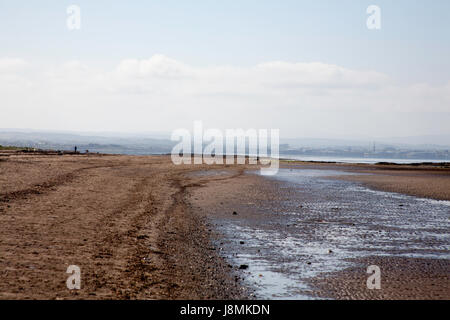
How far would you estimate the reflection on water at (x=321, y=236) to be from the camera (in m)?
11.2

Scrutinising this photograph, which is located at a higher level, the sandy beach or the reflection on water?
the sandy beach

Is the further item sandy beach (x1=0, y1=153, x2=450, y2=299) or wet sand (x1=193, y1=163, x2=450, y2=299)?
wet sand (x1=193, y1=163, x2=450, y2=299)

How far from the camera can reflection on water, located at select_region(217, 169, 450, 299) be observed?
36.7ft

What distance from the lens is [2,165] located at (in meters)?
30.6

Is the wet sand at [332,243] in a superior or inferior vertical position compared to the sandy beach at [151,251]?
inferior

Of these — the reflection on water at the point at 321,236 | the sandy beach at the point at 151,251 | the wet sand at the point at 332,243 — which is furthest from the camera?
the reflection on water at the point at 321,236

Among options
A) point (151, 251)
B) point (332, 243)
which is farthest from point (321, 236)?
point (151, 251)

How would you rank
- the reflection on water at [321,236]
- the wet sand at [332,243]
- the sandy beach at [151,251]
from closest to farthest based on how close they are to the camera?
the sandy beach at [151,251], the wet sand at [332,243], the reflection on water at [321,236]

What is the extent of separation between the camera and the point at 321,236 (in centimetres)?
1580

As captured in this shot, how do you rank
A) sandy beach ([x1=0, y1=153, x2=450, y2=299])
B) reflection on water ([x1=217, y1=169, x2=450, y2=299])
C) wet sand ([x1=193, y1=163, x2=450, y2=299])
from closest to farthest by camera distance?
1. sandy beach ([x1=0, y1=153, x2=450, y2=299])
2. wet sand ([x1=193, y1=163, x2=450, y2=299])
3. reflection on water ([x1=217, y1=169, x2=450, y2=299])

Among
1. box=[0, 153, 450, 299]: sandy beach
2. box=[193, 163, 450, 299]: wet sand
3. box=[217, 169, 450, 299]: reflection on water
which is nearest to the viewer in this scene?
box=[0, 153, 450, 299]: sandy beach

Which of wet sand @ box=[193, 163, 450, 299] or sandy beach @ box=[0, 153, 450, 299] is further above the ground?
sandy beach @ box=[0, 153, 450, 299]

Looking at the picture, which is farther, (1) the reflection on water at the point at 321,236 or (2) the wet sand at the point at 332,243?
(1) the reflection on water at the point at 321,236
